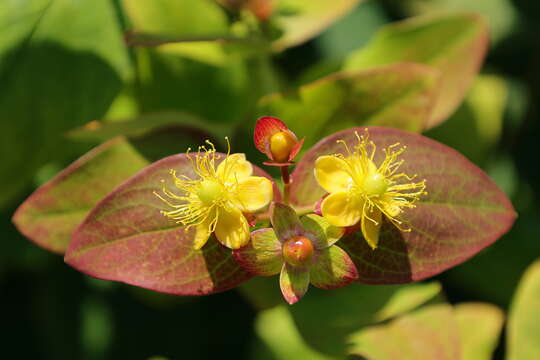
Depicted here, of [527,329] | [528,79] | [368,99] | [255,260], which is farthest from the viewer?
[528,79]

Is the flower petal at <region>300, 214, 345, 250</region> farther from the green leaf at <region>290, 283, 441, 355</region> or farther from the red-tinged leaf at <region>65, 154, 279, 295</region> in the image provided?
the green leaf at <region>290, 283, 441, 355</region>

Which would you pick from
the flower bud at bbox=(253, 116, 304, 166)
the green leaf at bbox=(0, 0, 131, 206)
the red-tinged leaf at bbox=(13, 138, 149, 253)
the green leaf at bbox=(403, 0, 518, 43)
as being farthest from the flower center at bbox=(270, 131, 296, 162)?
the green leaf at bbox=(403, 0, 518, 43)

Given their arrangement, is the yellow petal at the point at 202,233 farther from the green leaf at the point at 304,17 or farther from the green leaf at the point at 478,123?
the green leaf at the point at 478,123

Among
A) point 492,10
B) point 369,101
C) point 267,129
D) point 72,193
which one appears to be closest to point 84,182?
point 72,193

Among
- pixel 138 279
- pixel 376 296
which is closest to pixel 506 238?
pixel 376 296

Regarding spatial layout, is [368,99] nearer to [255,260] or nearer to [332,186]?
[332,186]
